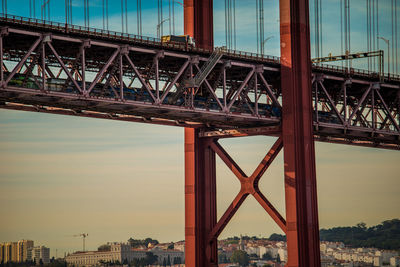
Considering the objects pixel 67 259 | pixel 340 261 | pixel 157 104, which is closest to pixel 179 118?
pixel 157 104

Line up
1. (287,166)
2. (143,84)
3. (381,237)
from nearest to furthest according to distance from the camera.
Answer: (143,84)
(287,166)
(381,237)

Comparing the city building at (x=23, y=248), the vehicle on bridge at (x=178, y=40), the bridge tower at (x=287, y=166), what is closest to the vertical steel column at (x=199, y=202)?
the bridge tower at (x=287, y=166)

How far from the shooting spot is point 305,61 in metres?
72.9

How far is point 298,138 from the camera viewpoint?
71688 mm

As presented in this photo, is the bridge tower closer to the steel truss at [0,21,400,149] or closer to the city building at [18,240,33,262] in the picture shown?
the steel truss at [0,21,400,149]

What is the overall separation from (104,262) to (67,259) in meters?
5.79

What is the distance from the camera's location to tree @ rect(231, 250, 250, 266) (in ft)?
539

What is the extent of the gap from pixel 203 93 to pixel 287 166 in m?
9.38

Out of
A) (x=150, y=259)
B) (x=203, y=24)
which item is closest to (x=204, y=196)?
(x=203, y=24)

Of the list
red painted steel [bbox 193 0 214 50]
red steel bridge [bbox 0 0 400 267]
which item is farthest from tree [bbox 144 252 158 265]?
red painted steel [bbox 193 0 214 50]

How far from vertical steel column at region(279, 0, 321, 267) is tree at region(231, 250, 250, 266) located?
92096 mm

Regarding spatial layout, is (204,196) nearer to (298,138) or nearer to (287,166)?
(287,166)

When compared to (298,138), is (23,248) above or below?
below

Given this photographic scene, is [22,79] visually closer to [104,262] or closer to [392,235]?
[104,262]
